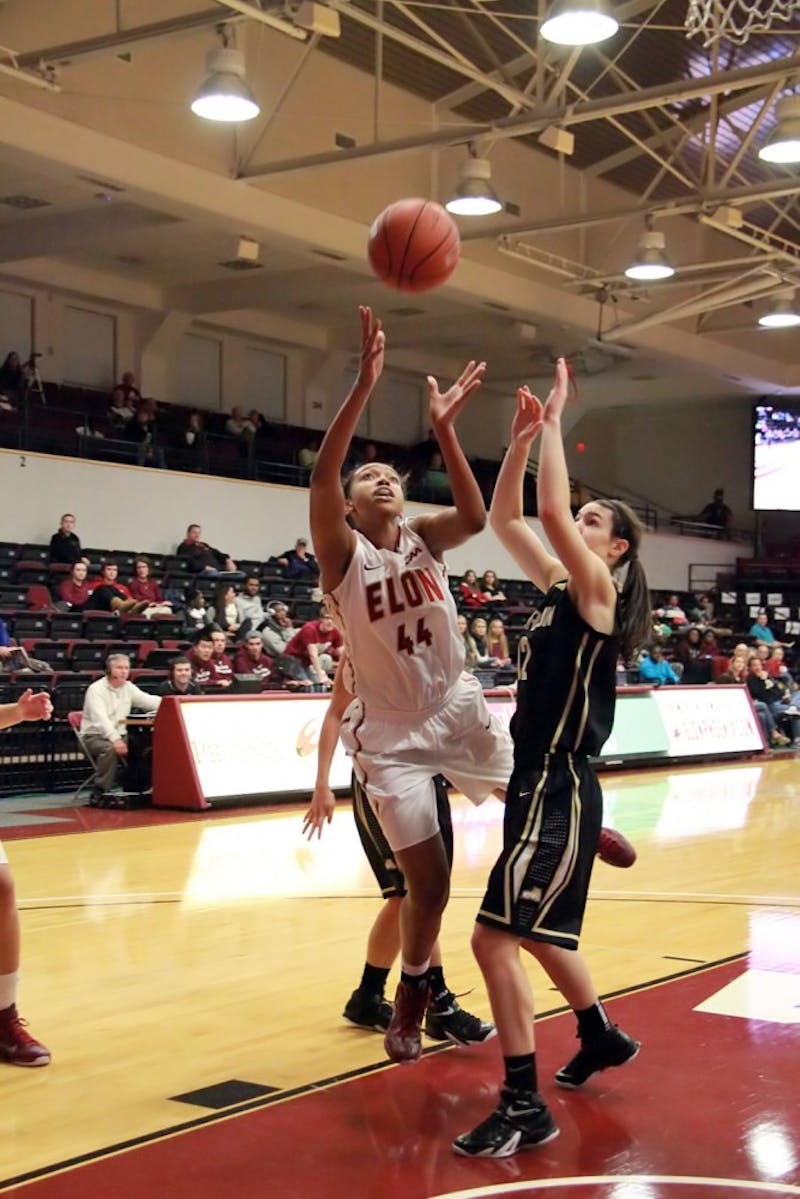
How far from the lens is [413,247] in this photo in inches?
191

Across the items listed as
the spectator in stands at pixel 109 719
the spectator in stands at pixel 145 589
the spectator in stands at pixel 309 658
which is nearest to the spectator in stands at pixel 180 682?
the spectator in stands at pixel 109 719

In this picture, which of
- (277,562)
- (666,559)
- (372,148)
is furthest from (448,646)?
(666,559)

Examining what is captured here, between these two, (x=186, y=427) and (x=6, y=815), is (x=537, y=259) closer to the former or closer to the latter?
(x=186, y=427)

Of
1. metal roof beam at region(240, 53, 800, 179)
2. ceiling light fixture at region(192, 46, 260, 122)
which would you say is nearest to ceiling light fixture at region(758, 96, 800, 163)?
metal roof beam at region(240, 53, 800, 179)

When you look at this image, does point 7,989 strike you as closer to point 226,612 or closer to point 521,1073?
point 521,1073

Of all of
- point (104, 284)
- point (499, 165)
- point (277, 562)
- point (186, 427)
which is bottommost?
point (277, 562)

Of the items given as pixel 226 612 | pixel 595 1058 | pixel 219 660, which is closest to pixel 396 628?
pixel 595 1058

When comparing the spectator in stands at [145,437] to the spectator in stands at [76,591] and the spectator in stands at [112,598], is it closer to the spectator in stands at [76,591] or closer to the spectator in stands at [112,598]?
the spectator in stands at [112,598]

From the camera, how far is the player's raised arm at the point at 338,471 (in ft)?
13.5

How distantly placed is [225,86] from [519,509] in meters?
9.77

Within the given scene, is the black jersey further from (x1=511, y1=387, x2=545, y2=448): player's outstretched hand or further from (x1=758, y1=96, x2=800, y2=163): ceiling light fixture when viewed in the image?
(x1=758, y1=96, x2=800, y2=163): ceiling light fixture

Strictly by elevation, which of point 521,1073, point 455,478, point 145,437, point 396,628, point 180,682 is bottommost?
point 521,1073

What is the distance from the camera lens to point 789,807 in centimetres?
1292

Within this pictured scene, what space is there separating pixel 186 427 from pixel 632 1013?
66.6 ft
